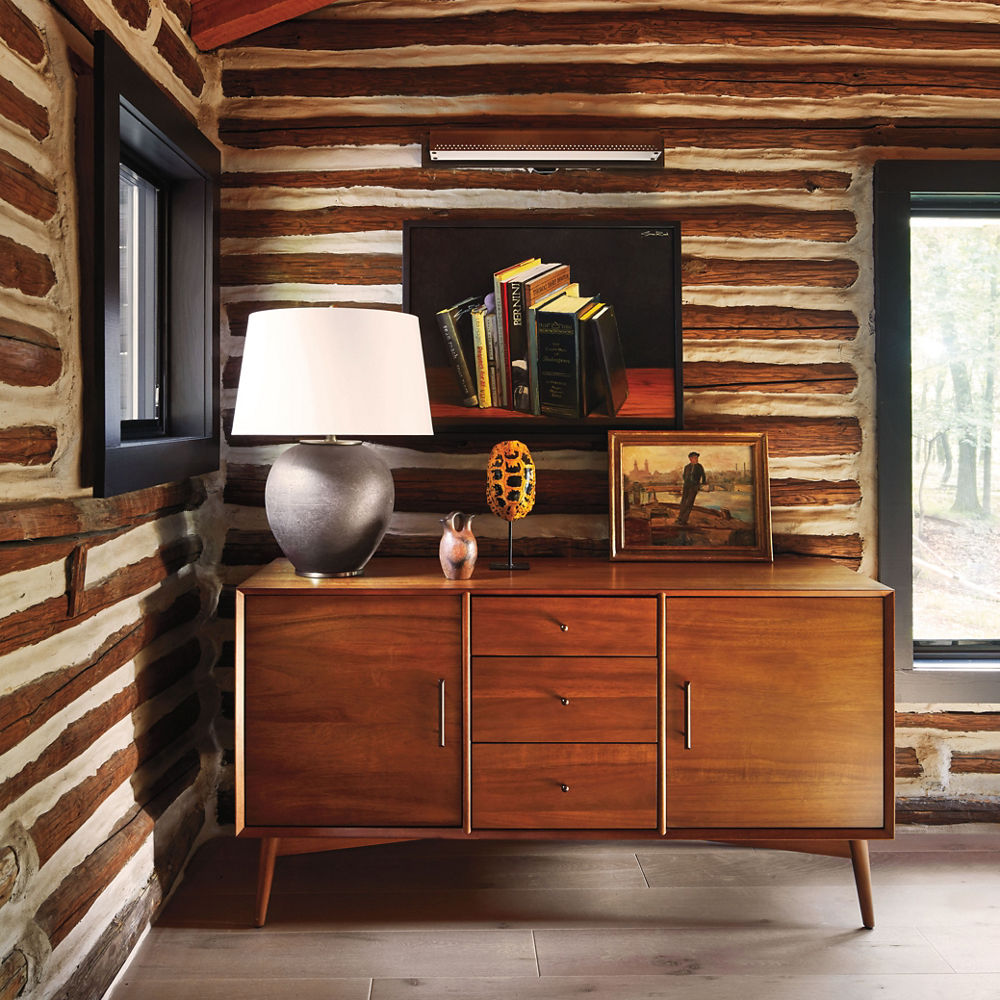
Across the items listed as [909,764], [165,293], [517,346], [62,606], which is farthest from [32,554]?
[909,764]

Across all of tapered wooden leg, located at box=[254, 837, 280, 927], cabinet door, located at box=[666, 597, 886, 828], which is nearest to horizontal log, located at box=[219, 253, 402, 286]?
cabinet door, located at box=[666, 597, 886, 828]

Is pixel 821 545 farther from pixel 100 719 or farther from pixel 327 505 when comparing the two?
pixel 100 719

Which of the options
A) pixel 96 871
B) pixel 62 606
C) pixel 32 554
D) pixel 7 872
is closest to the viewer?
pixel 7 872

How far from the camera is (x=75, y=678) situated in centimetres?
198

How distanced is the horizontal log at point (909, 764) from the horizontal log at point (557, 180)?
193 cm

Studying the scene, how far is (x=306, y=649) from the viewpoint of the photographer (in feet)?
7.57

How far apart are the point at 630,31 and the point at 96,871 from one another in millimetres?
2937

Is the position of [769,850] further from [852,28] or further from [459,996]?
[852,28]

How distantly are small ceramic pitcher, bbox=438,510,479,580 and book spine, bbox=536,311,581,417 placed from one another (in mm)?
613

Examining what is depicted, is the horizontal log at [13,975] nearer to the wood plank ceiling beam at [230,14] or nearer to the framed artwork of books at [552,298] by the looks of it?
the framed artwork of books at [552,298]

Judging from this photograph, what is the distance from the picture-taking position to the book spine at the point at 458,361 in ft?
9.29

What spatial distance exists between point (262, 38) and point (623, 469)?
1872 mm

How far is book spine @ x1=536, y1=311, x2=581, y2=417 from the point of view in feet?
9.12

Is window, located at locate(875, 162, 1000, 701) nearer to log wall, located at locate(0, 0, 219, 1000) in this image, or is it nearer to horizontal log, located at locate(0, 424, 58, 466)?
log wall, located at locate(0, 0, 219, 1000)
